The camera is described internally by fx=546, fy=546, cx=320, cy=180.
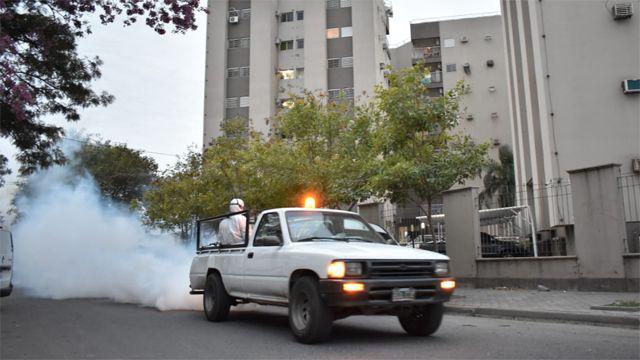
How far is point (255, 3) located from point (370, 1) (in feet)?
31.4

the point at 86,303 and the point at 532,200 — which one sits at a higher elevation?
the point at 532,200

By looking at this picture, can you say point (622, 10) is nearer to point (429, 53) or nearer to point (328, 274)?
point (328, 274)

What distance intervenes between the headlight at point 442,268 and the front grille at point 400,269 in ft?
Answer: 0.30

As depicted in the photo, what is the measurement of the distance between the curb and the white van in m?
9.56

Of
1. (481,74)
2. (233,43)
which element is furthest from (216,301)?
(481,74)

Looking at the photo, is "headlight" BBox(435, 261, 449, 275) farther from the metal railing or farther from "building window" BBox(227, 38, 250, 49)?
the metal railing

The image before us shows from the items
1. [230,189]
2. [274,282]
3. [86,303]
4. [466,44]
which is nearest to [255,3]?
[466,44]

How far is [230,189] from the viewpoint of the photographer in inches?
864

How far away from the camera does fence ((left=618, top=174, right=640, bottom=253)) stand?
1179 centimetres

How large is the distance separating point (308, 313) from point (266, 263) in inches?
51.9

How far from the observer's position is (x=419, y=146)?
14.2 metres

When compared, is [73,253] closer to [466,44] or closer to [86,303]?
[86,303]

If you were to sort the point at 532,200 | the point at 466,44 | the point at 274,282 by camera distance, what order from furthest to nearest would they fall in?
the point at 466,44 < the point at 532,200 < the point at 274,282

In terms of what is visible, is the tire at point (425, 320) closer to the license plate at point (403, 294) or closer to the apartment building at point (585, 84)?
the license plate at point (403, 294)
